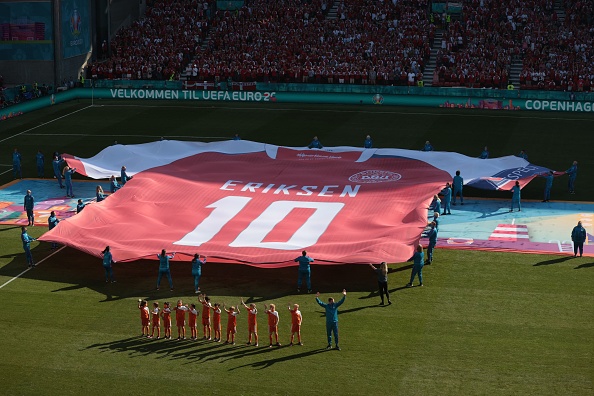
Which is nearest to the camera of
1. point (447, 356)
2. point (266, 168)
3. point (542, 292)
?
point (447, 356)

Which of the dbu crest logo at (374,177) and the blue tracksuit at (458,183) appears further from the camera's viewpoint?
the blue tracksuit at (458,183)

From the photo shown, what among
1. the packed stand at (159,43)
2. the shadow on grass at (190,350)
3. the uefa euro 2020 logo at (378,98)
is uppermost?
the packed stand at (159,43)

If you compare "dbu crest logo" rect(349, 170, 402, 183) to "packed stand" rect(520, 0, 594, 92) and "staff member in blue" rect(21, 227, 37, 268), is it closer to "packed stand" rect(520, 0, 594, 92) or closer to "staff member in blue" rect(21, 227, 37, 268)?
"staff member in blue" rect(21, 227, 37, 268)

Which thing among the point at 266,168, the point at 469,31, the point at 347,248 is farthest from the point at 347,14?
the point at 347,248

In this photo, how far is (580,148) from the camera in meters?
47.4

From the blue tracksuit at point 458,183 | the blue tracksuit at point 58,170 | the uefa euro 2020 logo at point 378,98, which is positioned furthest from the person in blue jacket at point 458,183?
the uefa euro 2020 logo at point 378,98

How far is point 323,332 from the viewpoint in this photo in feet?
82.3

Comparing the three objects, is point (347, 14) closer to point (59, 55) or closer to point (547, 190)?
point (59, 55)

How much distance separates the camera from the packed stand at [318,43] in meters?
63.0

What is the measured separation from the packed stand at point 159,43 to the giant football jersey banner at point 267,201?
24.8 metres

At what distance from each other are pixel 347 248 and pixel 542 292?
5793mm

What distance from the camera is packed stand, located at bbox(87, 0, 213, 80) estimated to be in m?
65.8

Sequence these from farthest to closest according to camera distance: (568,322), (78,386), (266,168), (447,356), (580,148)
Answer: (580,148)
(266,168)
(568,322)
(447,356)
(78,386)

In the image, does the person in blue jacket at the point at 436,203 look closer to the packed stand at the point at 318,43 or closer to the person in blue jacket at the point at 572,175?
the person in blue jacket at the point at 572,175
